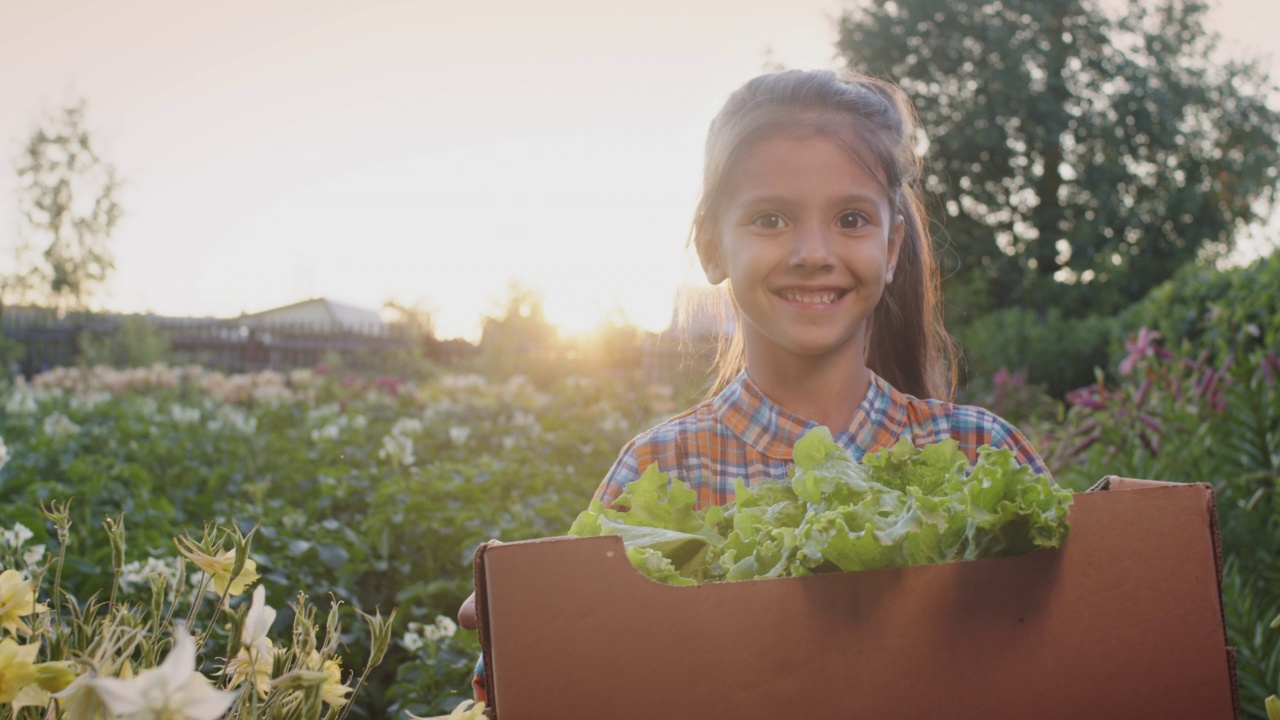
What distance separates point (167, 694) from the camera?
0.52m

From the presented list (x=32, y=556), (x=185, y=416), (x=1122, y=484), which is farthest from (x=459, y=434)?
(x=1122, y=484)

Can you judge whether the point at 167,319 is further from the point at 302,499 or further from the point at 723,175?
the point at 723,175

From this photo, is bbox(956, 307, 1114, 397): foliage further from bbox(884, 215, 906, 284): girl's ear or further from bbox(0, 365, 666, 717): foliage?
bbox(884, 215, 906, 284): girl's ear

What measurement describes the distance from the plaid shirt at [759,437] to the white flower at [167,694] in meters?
1.17

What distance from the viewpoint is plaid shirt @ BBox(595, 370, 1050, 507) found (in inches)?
68.6

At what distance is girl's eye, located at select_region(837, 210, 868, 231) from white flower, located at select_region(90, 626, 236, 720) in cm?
139

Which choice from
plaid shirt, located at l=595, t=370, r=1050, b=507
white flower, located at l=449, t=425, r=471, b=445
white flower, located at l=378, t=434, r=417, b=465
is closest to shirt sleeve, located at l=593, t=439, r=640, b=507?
plaid shirt, located at l=595, t=370, r=1050, b=507

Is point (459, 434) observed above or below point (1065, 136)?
below

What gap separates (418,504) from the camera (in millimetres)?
3559

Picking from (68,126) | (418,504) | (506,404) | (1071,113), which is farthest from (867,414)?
(68,126)

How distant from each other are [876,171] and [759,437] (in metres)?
0.53

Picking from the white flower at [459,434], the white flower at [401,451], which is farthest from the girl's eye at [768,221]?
the white flower at [459,434]

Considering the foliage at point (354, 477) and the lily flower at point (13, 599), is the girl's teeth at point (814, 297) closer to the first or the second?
the foliage at point (354, 477)

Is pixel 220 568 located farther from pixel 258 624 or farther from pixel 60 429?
pixel 60 429
